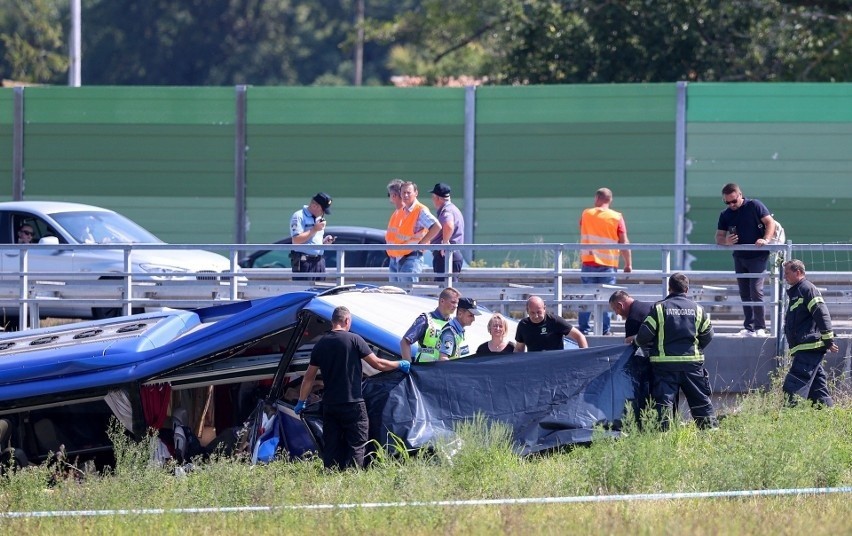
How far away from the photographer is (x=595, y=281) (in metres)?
13.6

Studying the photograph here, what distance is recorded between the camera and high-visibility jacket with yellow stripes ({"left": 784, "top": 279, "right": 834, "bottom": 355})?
36.2ft

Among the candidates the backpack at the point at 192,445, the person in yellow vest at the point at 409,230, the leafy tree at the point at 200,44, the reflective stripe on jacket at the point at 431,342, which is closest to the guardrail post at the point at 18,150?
the person in yellow vest at the point at 409,230

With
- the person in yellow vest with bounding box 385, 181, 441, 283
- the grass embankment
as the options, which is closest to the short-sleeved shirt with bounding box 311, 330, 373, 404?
the grass embankment

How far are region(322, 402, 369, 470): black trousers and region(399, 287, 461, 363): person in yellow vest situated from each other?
0.74 m

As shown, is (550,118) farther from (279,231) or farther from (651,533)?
(651,533)

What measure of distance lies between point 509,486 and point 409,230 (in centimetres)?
542

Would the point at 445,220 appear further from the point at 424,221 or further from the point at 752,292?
the point at 752,292

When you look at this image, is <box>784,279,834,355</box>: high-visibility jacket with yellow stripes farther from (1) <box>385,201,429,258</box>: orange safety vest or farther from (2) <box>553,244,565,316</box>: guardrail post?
(1) <box>385,201,429,258</box>: orange safety vest

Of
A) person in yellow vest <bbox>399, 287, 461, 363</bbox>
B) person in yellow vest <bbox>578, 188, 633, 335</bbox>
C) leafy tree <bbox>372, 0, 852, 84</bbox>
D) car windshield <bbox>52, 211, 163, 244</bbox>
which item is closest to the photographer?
person in yellow vest <bbox>399, 287, 461, 363</bbox>

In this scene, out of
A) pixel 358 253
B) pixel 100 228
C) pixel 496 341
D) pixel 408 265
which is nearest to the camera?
pixel 496 341

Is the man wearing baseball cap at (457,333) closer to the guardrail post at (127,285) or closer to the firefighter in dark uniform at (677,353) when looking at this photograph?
the firefighter in dark uniform at (677,353)

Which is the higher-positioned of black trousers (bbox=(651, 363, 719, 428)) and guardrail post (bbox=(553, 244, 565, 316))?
guardrail post (bbox=(553, 244, 565, 316))

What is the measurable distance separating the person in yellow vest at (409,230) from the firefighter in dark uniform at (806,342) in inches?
156

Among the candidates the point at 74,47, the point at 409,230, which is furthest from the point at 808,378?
the point at 74,47
